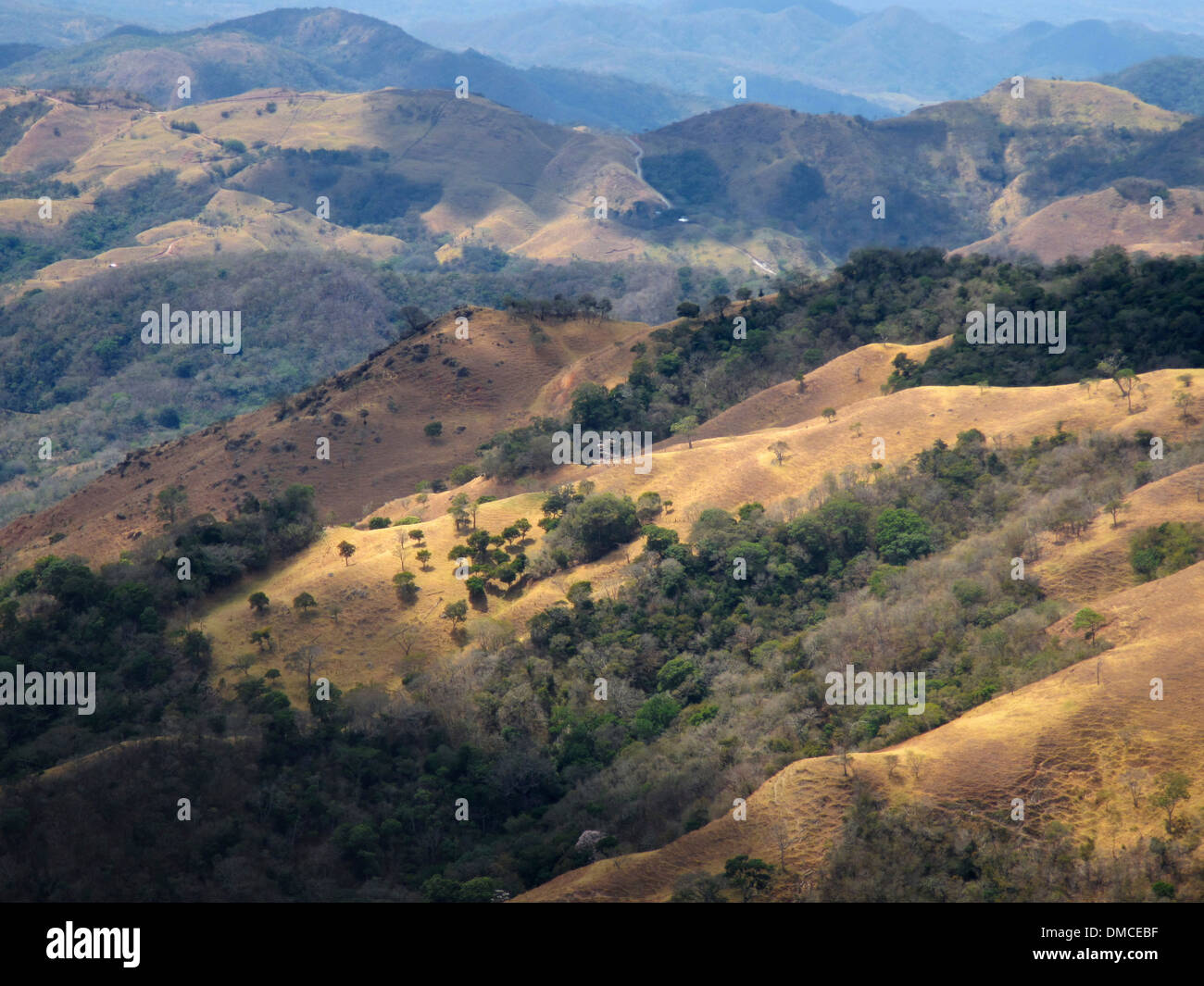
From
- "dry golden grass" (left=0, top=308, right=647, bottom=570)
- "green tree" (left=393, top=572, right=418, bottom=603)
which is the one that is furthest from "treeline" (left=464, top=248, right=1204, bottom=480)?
"green tree" (left=393, top=572, right=418, bottom=603)

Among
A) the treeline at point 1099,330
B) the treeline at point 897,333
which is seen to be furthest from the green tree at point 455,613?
the treeline at point 1099,330

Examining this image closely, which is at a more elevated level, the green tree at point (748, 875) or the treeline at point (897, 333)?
the treeline at point (897, 333)

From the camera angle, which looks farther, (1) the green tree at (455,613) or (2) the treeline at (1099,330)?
(2) the treeline at (1099,330)

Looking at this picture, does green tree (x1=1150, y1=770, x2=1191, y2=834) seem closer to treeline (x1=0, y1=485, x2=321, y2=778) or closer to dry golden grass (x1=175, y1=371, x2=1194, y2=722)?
dry golden grass (x1=175, y1=371, x2=1194, y2=722)

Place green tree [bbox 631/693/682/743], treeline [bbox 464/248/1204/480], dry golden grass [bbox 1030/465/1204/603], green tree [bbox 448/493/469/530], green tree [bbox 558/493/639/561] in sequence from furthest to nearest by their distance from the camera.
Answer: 1. treeline [bbox 464/248/1204/480]
2. green tree [bbox 448/493/469/530]
3. green tree [bbox 558/493/639/561]
4. green tree [bbox 631/693/682/743]
5. dry golden grass [bbox 1030/465/1204/603]

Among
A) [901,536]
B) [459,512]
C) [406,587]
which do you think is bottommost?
[406,587]

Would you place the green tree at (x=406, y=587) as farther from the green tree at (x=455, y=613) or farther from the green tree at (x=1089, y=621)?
the green tree at (x=1089, y=621)

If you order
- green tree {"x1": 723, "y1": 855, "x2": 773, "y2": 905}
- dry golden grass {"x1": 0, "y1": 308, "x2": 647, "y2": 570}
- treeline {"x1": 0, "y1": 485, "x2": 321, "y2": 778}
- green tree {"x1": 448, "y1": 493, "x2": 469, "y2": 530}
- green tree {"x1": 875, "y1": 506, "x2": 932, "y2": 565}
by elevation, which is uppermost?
dry golden grass {"x1": 0, "y1": 308, "x2": 647, "y2": 570}

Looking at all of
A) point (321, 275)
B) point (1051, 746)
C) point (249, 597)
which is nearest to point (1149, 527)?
point (1051, 746)

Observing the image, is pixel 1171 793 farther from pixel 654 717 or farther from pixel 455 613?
pixel 455 613

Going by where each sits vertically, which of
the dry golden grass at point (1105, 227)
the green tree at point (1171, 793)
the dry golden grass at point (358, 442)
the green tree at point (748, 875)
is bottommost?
the green tree at point (748, 875)

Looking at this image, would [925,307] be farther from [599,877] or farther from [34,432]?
[34,432]

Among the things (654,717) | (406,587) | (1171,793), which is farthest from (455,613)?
(1171,793)
